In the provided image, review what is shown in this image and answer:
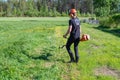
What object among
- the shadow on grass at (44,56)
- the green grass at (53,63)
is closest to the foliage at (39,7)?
the green grass at (53,63)

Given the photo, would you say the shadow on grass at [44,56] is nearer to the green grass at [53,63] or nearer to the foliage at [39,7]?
the green grass at [53,63]

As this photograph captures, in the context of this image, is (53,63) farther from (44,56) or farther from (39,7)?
(39,7)

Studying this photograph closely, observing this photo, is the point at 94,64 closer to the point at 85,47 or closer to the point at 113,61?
the point at 113,61

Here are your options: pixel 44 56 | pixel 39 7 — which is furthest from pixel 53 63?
pixel 39 7

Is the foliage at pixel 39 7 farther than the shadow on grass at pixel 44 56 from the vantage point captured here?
Yes

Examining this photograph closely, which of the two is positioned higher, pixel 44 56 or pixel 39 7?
pixel 44 56

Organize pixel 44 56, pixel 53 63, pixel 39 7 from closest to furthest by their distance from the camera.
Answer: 1. pixel 53 63
2. pixel 44 56
3. pixel 39 7

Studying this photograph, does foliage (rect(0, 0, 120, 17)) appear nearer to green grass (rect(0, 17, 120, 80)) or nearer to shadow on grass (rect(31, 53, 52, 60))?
green grass (rect(0, 17, 120, 80))

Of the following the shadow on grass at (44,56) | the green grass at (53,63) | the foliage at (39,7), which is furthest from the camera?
the foliage at (39,7)

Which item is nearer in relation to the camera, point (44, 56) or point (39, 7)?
point (44, 56)

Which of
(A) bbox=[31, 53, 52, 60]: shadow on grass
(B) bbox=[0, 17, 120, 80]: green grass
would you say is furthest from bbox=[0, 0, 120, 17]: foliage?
(A) bbox=[31, 53, 52, 60]: shadow on grass

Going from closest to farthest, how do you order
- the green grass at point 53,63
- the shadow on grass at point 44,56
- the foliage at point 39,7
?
the green grass at point 53,63
the shadow on grass at point 44,56
the foliage at point 39,7

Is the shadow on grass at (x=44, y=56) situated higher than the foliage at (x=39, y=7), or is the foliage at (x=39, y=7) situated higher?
the shadow on grass at (x=44, y=56)

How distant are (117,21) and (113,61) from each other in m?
19.6
